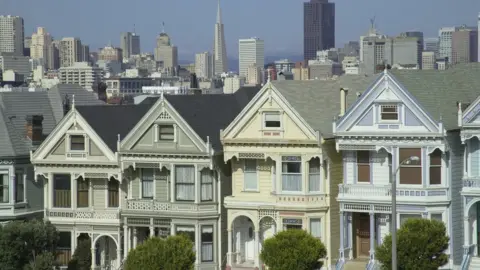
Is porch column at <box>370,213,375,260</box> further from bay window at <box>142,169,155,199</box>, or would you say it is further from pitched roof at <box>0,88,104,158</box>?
pitched roof at <box>0,88,104,158</box>

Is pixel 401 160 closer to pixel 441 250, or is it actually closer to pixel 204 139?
pixel 441 250

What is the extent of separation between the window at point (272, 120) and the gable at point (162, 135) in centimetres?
257

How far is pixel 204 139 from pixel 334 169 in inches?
193

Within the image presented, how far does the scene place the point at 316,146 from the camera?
46750mm

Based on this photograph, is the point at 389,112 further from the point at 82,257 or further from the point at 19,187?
the point at 19,187

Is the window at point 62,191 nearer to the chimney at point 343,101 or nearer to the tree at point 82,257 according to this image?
the tree at point 82,257

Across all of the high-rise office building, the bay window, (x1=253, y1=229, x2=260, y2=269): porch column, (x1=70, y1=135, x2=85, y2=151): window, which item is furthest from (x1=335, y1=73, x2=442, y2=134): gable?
the high-rise office building

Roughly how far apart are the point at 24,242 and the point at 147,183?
4955mm

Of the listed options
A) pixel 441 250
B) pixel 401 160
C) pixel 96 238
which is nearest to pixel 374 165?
pixel 401 160

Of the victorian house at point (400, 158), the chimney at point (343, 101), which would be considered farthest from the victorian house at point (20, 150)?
the victorian house at point (400, 158)

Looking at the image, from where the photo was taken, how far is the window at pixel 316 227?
47.3 metres

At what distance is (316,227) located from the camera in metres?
47.4

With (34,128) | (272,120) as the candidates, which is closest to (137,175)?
(34,128)

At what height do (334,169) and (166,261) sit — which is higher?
(334,169)
